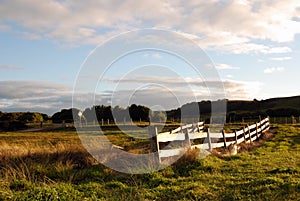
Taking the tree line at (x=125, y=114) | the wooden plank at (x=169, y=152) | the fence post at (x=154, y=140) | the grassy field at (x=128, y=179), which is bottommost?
the grassy field at (x=128, y=179)

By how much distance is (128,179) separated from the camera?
9.16 meters

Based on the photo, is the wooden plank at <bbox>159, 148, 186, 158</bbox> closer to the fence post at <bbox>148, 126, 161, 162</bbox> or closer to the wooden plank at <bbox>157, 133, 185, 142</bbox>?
the fence post at <bbox>148, 126, 161, 162</bbox>

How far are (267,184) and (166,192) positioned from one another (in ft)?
8.20

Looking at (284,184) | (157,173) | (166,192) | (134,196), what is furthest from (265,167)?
(134,196)

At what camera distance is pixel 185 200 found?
7180 mm

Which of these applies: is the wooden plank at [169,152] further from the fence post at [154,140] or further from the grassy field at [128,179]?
the grassy field at [128,179]

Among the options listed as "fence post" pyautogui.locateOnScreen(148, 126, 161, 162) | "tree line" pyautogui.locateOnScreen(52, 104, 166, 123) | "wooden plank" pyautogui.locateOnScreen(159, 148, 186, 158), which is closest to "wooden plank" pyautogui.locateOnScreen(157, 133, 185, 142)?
"fence post" pyautogui.locateOnScreen(148, 126, 161, 162)

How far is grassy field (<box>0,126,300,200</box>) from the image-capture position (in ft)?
24.2

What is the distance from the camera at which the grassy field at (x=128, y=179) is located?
290 inches

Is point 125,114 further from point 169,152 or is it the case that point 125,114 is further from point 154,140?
point 169,152

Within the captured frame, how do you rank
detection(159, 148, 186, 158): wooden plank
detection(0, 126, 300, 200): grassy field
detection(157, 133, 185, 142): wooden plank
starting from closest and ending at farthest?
detection(0, 126, 300, 200): grassy field → detection(159, 148, 186, 158): wooden plank → detection(157, 133, 185, 142): wooden plank

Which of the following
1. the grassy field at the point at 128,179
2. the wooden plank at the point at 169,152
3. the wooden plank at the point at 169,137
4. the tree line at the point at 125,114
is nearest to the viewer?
the grassy field at the point at 128,179

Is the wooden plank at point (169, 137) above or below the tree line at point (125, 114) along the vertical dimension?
below

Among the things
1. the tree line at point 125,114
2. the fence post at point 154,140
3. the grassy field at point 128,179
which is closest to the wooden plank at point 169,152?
the fence post at point 154,140
